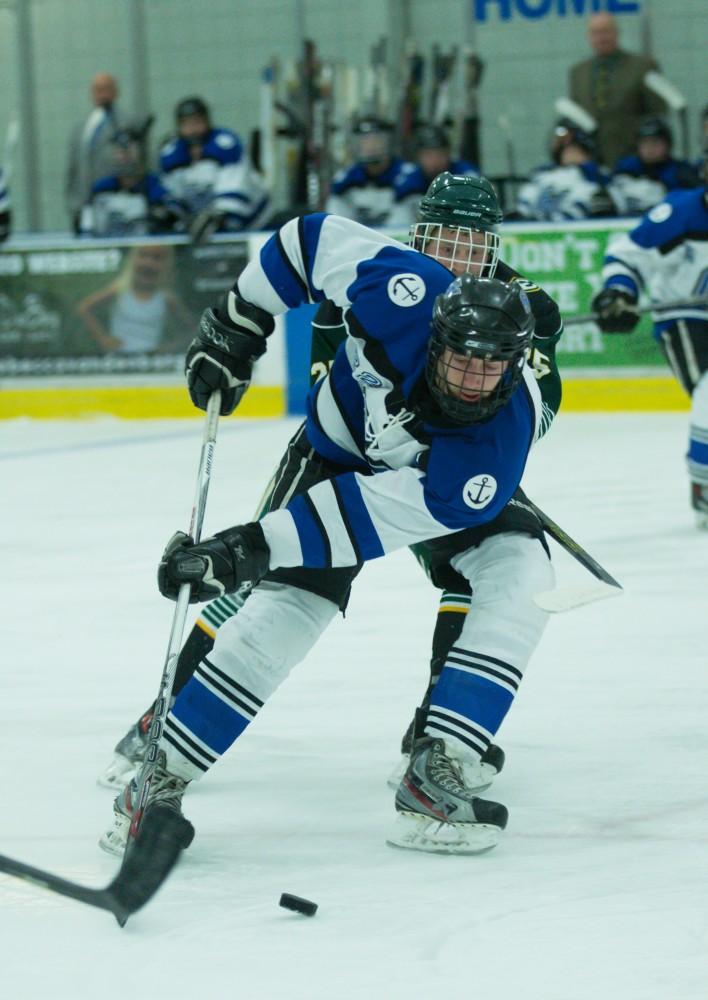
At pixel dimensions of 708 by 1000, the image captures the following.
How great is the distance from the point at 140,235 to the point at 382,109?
1475 mm

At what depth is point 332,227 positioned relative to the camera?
7.97ft

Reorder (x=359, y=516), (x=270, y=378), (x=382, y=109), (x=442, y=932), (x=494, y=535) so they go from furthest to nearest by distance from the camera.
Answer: (x=382, y=109)
(x=270, y=378)
(x=494, y=535)
(x=359, y=516)
(x=442, y=932)

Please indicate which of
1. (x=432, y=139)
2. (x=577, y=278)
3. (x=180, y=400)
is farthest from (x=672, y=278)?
(x=180, y=400)

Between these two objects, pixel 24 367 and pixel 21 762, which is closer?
pixel 21 762

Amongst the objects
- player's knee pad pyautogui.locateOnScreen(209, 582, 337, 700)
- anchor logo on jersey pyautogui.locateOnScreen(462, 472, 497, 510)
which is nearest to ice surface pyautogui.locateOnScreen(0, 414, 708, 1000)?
player's knee pad pyautogui.locateOnScreen(209, 582, 337, 700)

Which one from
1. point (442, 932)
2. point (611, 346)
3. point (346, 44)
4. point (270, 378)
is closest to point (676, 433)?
point (611, 346)

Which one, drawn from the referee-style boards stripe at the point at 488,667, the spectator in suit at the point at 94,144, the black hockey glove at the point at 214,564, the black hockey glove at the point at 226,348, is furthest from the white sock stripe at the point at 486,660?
the spectator in suit at the point at 94,144

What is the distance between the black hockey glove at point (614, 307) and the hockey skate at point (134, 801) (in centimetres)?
304

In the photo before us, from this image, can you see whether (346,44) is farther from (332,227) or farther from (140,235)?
(332,227)

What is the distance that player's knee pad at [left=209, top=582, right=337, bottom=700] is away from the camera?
7.44ft

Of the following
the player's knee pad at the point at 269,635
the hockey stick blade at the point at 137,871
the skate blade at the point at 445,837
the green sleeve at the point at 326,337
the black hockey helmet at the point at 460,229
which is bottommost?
the skate blade at the point at 445,837

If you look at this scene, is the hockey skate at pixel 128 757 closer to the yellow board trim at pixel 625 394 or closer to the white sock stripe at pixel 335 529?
the white sock stripe at pixel 335 529

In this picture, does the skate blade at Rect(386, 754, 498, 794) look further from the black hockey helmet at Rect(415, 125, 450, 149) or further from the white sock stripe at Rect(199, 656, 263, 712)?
the black hockey helmet at Rect(415, 125, 450, 149)

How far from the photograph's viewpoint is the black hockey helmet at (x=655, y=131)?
7.62 meters
